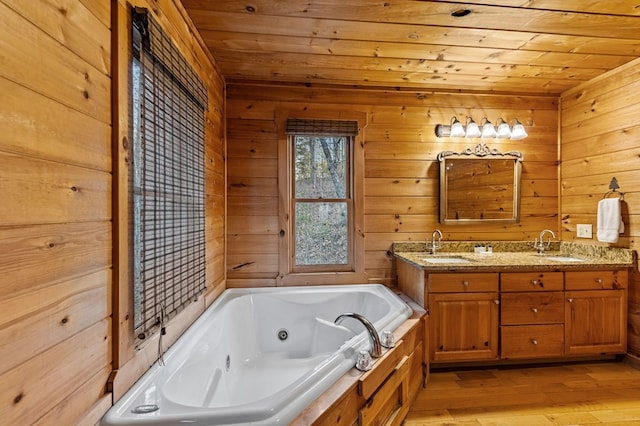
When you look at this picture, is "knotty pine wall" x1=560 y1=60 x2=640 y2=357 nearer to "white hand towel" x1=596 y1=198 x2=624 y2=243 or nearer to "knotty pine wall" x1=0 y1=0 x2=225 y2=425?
"white hand towel" x1=596 y1=198 x2=624 y2=243

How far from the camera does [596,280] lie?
2434 millimetres

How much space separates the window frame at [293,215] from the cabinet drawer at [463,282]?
73 centimetres

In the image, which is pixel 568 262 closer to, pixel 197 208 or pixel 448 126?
pixel 448 126

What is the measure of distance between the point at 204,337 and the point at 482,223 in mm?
2550

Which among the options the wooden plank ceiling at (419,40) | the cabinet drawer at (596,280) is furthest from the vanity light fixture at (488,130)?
the cabinet drawer at (596,280)

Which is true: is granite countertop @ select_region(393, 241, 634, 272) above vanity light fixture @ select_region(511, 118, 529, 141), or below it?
below

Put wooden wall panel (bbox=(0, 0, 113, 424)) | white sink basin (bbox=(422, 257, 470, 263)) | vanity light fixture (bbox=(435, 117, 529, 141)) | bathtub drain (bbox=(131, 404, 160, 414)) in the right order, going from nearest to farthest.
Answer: wooden wall panel (bbox=(0, 0, 113, 424)) < bathtub drain (bbox=(131, 404, 160, 414)) < white sink basin (bbox=(422, 257, 470, 263)) < vanity light fixture (bbox=(435, 117, 529, 141))

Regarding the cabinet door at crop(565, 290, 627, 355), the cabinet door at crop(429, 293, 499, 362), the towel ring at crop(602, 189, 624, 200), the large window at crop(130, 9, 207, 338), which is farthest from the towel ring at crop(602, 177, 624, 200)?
the large window at crop(130, 9, 207, 338)

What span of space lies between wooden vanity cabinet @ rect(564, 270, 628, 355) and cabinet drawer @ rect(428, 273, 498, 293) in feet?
1.97

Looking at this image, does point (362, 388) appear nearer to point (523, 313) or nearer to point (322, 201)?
point (523, 313)

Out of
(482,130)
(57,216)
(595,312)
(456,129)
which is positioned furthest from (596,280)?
(57,216)

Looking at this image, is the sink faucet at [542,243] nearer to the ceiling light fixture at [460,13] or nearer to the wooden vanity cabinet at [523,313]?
the wooden vanity cabinet at [523,313]

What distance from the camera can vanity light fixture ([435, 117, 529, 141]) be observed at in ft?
9.48

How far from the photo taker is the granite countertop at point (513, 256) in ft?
7.73
